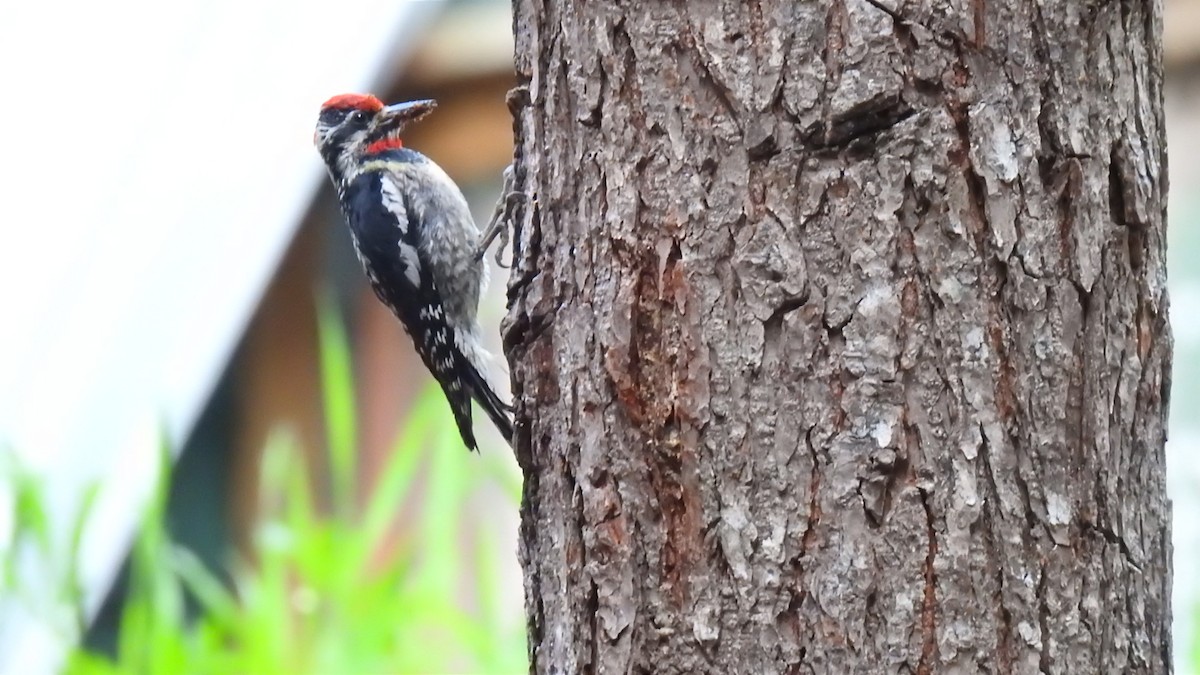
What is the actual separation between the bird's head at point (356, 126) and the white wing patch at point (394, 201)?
111 millimetres

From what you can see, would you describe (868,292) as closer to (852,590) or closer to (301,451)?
(852,590)

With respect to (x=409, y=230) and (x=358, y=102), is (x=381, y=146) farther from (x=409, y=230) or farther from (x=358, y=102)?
(x=409, y=230)

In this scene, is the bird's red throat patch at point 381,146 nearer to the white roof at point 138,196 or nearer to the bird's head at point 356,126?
the bird's head at point 356,126

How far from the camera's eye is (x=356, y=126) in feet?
10.8

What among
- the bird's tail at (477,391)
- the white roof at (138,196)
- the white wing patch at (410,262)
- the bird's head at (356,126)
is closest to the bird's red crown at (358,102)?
the bird's head at (356,126)

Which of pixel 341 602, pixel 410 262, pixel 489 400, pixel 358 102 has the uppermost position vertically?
pixel 358 102

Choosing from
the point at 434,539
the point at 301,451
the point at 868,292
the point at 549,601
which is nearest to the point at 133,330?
the point at 301,451

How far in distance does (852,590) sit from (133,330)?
415cm

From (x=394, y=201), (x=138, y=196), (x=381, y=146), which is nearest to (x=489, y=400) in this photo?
(x=394, y=201)

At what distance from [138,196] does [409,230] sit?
88.9 inches

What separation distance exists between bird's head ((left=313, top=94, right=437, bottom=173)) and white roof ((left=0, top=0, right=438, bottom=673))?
169cm

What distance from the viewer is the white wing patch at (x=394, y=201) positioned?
3.22 metres

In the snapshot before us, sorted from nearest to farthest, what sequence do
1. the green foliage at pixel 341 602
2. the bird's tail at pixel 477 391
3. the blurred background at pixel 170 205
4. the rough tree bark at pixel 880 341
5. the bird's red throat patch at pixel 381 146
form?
1. the rough tree bark at pixel 880 341
2. the bird's tail at pixel 477 391
3. the bird's red throat patch at pixel 381 146
4. the green foliage at pixel 341 602
5. the blurred background at pixel 170 205

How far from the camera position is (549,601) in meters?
1.60
